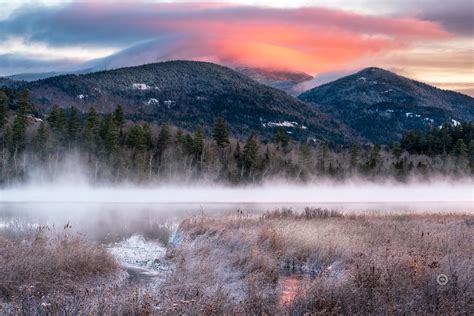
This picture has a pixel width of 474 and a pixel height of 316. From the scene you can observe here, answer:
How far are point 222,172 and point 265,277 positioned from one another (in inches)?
3337

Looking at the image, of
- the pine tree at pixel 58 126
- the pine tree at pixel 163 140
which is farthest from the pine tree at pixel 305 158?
the pine tree at pixel 58 126

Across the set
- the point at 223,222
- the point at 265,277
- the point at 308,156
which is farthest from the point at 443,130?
the point at 265,277

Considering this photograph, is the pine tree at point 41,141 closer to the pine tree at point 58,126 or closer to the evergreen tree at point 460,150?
the pine tree at point 58,126

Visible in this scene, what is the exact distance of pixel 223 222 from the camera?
30.8 metres

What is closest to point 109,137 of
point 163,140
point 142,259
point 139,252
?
point 163,140

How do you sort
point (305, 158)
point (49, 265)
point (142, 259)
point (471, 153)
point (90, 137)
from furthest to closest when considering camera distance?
1. point (471, 153)
2. point (305, 158)
3. point (90, 137)
4. point (142, 259)
5. point (49, 265)

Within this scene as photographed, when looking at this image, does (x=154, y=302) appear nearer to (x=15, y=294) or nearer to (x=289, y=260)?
(x=15, y=294)

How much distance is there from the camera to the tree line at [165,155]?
297 feet

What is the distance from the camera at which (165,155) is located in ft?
324

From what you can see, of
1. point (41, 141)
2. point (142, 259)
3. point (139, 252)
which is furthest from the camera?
point (41, 141)

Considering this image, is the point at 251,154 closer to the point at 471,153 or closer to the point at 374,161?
the point at 374,161

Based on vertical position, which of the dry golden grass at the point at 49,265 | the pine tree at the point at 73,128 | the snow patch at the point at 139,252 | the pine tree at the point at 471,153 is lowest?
the snow patch at the point at 139,252

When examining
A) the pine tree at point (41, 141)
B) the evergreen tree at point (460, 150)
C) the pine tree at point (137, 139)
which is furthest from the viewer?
the evergreen tree at point (460, 150)

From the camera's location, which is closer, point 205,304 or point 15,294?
point 205,304
